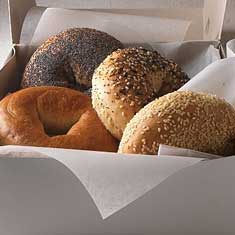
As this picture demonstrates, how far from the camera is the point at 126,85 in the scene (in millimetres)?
675

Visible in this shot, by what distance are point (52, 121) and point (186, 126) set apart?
21cm

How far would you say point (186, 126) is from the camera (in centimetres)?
54

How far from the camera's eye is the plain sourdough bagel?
63cm

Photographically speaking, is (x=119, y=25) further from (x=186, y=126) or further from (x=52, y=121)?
(x=186, y=126)

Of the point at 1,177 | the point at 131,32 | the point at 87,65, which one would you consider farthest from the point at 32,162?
the point at 131,32

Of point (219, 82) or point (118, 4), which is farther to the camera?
point (118, 4)

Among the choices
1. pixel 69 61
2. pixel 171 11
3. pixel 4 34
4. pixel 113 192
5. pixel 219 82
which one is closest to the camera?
pixel 113 192

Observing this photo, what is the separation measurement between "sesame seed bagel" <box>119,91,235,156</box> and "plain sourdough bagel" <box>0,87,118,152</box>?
0.30 feet

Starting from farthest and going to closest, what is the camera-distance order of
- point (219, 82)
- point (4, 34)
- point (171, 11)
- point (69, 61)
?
point (4, 34)
point (171, 11)
point (69, 61)
point (219, 82)

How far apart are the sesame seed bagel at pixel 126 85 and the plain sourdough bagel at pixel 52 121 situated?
0.07 feet

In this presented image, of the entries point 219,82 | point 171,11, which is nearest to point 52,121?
point 219,82

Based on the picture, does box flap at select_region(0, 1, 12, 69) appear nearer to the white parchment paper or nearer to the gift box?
the white parchment paper

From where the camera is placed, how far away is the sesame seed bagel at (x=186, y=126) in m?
0.54

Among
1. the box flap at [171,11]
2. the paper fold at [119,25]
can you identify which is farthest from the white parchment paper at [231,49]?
the paper fold at [119,25]
